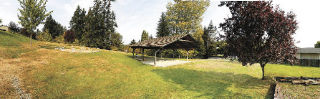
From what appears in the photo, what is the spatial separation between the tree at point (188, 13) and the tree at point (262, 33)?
71.7 feet

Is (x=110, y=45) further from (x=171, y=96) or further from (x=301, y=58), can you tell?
(x=301, y=58)

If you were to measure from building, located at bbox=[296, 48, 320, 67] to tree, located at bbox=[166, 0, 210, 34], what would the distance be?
65.4 ft

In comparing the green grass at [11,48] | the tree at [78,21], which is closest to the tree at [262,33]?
the green grass at [11,48]

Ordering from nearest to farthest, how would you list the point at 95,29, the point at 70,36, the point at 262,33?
the point at 262,33 < the point at 95,29 < the point at 70,36

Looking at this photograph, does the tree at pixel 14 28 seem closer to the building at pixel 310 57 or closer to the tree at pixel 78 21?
the tree at pixel 78 21

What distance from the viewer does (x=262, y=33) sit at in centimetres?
884

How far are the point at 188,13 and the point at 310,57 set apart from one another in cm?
2493

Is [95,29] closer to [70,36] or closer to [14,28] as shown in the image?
[70,36]

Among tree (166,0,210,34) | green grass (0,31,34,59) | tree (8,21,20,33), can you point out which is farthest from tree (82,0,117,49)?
tree (8,21,20,33)

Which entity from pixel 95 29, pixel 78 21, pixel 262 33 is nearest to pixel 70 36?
pixel 78 21

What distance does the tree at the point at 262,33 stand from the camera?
8.46 meters

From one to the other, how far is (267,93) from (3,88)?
1576 cm

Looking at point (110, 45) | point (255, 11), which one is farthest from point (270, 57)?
point (110, 45)

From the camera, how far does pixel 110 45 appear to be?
3909 cm
